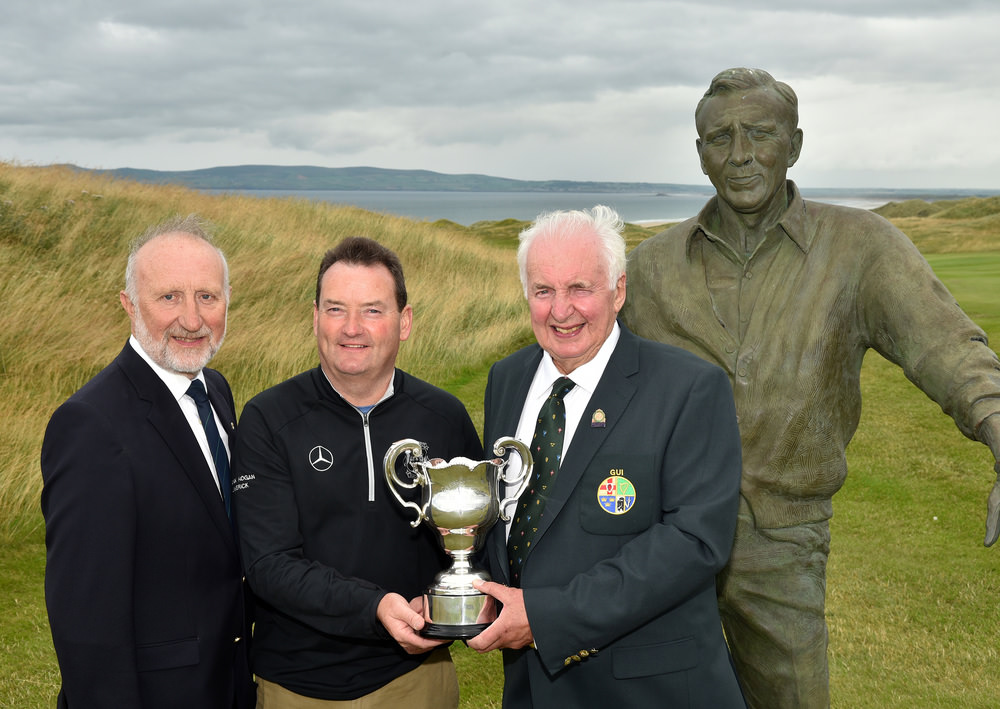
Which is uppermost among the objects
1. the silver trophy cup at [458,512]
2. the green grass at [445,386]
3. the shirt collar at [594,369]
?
the shirt collar at [594,369]

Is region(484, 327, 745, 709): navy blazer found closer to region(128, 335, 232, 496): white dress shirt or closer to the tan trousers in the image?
the tan trousers

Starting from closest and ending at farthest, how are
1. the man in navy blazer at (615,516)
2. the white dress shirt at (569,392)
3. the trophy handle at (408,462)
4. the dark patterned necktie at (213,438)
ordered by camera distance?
the man in navy blazer at (615,516)
the trophy handle at (408,462)
the white dress shirt at (569,392)
the dark patterned necktie at (213,438)

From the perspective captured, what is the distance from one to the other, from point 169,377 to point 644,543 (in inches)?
59.3

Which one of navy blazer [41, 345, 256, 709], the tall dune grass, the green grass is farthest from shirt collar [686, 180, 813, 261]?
the tall dune grass

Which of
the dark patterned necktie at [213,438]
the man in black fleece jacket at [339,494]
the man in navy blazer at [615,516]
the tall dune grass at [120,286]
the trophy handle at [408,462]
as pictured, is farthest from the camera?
the tall dune grass at [120,286]

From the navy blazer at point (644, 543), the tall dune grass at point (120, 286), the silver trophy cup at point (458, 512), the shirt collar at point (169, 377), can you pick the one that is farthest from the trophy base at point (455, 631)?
the tall dune grass at point (120, 286)

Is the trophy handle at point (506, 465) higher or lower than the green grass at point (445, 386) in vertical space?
higher

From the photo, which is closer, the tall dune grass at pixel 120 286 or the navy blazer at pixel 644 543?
the navy blazer at pixel 644 543

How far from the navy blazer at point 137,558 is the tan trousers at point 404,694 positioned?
0.09m

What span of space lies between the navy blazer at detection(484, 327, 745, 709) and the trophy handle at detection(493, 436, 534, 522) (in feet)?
0.33

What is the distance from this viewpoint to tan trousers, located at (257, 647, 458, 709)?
2.90m

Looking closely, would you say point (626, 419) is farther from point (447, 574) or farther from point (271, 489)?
point (271, 489)

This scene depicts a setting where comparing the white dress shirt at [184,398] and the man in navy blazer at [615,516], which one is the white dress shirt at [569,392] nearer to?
the man in navy blazer at [615,516]

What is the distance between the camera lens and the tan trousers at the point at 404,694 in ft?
9.52
